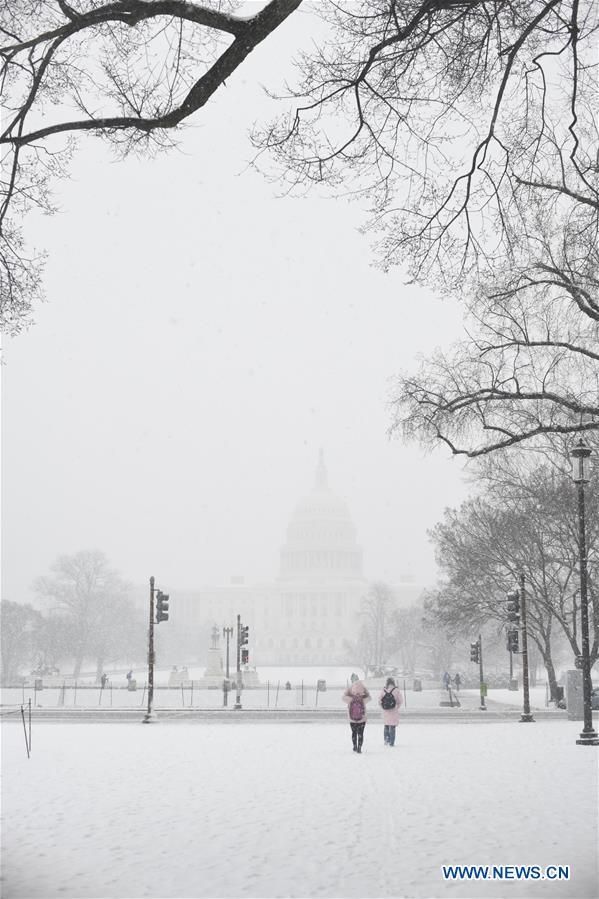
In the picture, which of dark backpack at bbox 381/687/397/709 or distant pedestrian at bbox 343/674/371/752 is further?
dark backpack at bbox 381/687/397/709

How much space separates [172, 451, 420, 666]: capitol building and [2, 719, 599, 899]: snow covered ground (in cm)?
15905

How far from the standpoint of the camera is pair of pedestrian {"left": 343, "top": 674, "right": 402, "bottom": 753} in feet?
58.2

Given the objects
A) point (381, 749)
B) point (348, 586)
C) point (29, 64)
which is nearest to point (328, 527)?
point (348, 586)

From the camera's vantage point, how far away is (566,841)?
8352mm

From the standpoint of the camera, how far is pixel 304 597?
18512 cm

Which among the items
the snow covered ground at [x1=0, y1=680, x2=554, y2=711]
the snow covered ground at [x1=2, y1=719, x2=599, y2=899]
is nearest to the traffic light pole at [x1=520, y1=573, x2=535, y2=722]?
the snow covered ground at [x1=2, y1=719, x2=599, y2=899]

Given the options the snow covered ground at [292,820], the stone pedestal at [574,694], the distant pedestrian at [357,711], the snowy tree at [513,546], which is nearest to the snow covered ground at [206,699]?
the snowy tree at [513,546]

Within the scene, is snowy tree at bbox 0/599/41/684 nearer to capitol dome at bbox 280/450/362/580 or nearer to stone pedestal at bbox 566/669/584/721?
stone pedestal at bbox 566/669/584/721

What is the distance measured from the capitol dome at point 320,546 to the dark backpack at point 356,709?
171019 millimetres

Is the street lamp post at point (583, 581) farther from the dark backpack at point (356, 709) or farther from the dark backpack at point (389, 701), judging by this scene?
the dark backpack at point (356, 709)

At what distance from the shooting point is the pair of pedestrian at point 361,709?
699 inches

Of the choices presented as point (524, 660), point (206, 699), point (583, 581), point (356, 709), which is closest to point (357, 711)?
point (356, 709)

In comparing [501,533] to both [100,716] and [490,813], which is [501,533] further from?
[490,813]

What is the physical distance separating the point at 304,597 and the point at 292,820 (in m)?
177
